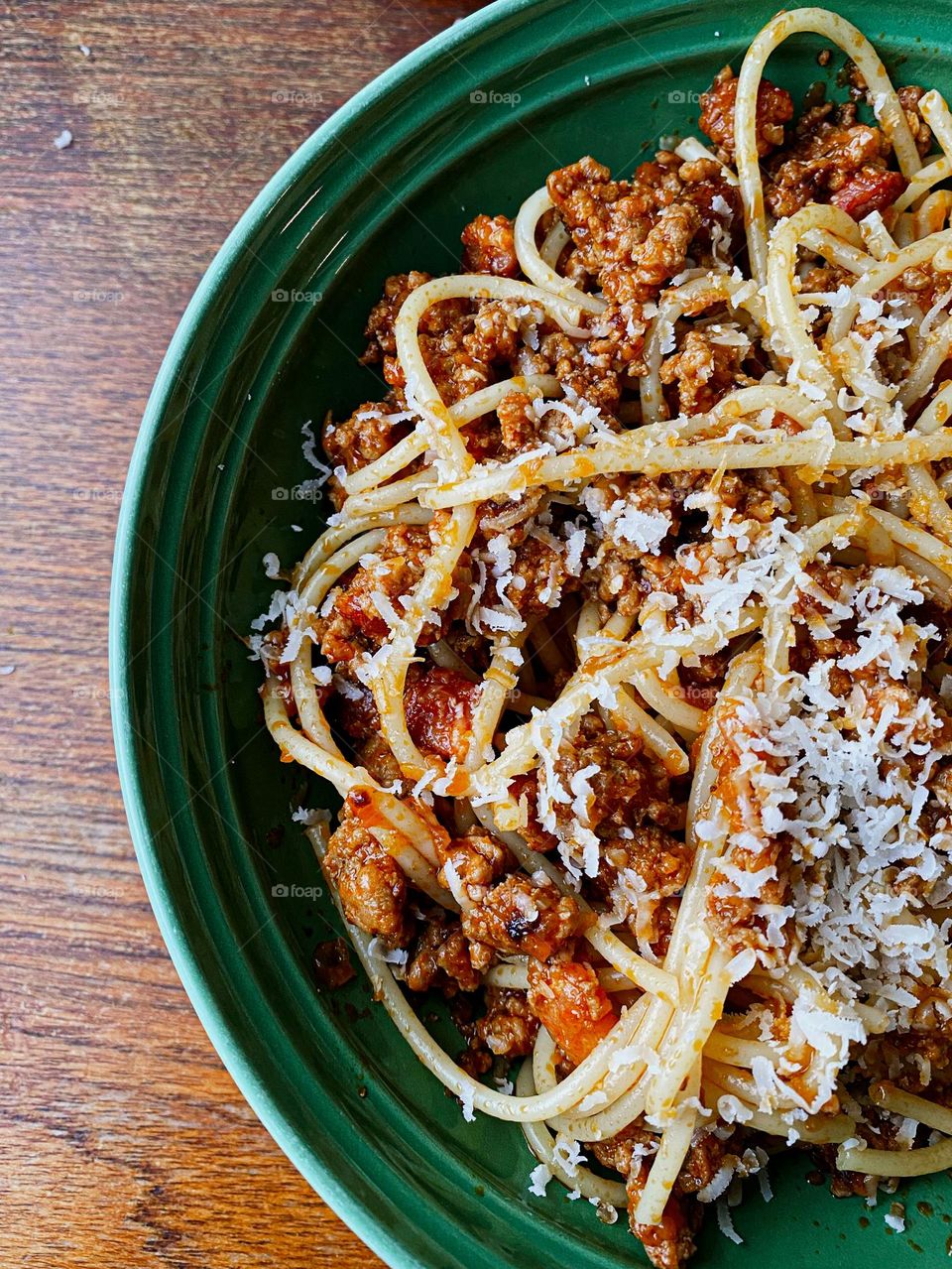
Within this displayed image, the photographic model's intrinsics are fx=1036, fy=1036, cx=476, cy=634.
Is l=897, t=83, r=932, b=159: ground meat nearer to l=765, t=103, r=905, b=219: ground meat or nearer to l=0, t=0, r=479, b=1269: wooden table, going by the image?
l=765, t=103, r=905, b=219: ground meat

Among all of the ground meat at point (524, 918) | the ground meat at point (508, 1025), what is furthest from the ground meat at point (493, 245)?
the ground meat at point (508, 1025)

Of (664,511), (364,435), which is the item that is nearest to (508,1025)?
(664,511)

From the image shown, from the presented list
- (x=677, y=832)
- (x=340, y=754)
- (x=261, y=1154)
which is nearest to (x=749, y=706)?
(x=677, y=832)

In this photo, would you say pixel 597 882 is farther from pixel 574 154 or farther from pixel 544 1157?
pixel 574 154

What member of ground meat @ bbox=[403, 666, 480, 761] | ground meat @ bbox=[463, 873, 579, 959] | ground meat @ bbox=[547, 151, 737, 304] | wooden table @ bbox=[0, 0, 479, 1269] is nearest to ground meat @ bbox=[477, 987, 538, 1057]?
ground meat @ bbox=[463, 873, 579, 959]

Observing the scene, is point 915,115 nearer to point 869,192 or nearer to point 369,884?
point 869,192

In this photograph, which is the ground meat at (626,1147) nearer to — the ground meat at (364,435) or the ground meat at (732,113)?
the ground meat at (364,435)
